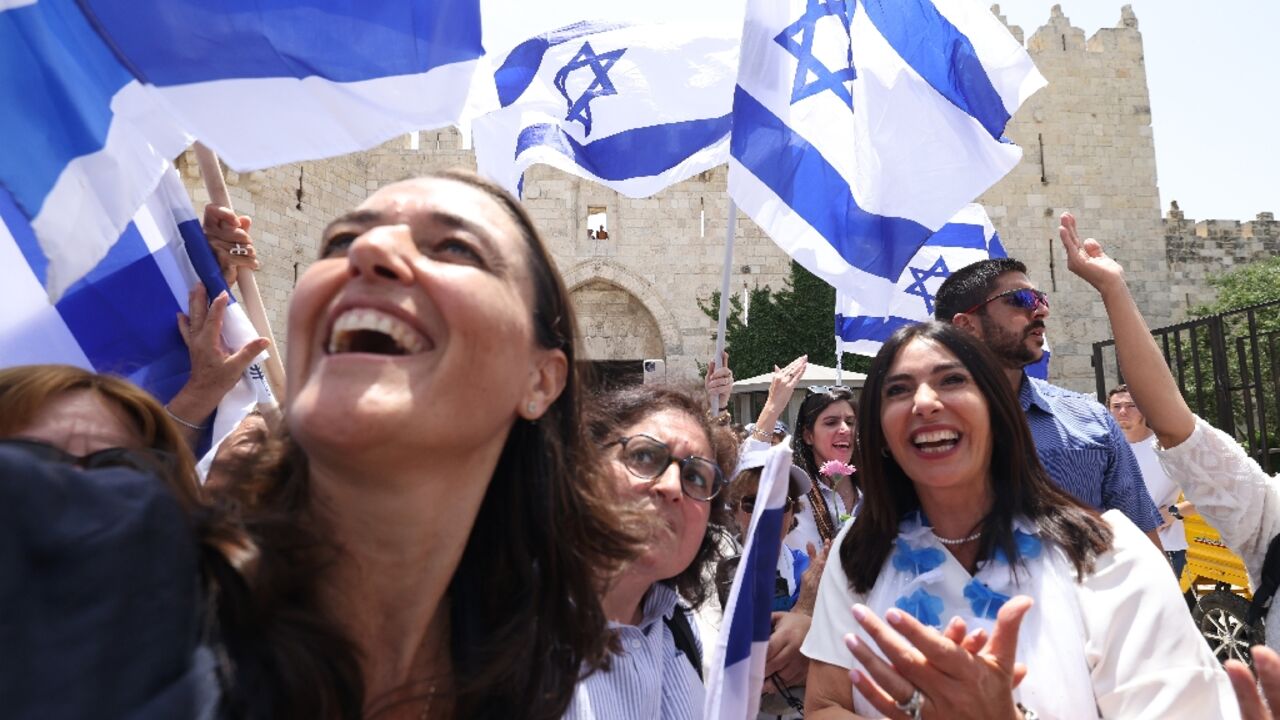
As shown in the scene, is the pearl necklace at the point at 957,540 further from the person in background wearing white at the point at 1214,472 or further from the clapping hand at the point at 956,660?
the person in background wearing white at the point at 1214,472

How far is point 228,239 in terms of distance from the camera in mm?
2350

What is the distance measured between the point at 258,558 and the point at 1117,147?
20493 millimetres

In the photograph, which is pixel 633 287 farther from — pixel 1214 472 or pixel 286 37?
pixel 286 37

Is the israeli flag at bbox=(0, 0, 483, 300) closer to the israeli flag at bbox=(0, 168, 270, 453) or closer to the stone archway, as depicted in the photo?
the israeli flag at bbox=(0, 168, 270, 453)

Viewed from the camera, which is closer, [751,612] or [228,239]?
[751,612]

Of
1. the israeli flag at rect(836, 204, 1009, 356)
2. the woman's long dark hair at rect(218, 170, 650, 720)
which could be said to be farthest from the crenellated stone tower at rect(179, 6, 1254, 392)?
the woman's long dark hair at rect(218, 170, 650, 720)

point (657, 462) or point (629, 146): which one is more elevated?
point (629, 146)

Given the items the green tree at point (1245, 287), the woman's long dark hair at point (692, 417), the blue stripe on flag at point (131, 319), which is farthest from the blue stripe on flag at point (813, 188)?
the green tree at point (1245, 287)

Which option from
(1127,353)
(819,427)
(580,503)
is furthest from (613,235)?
(580,503)

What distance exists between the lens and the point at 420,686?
1249 mm

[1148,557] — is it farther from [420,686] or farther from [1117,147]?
[1117,147]

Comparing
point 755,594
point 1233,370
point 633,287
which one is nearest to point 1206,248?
point 1233,370

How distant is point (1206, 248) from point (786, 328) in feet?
30.6

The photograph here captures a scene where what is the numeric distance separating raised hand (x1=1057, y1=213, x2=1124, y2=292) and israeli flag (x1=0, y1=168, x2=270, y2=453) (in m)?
2.55
